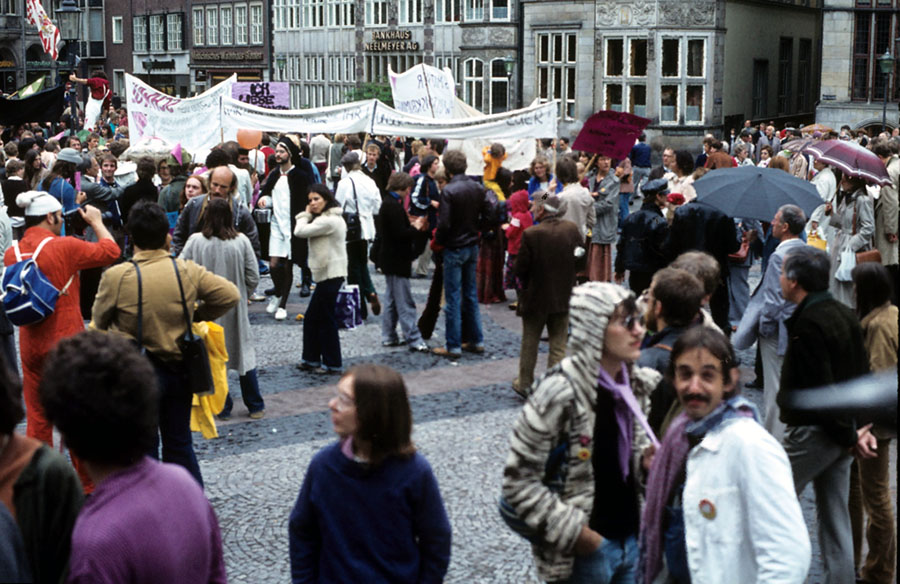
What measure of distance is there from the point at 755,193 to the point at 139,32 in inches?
2608

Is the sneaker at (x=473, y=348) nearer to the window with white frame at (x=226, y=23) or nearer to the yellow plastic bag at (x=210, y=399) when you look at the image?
the yellow plastic bag at (x=210, y=399)

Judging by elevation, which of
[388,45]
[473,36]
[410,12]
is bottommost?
[473,36]

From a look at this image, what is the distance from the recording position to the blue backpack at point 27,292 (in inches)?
257

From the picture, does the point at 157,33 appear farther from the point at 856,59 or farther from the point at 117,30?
the point at 856,59

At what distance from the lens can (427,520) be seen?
359 cm

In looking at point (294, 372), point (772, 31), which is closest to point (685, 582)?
point (294, 372)

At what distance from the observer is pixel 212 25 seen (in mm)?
62406

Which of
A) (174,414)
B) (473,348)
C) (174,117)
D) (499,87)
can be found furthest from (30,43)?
(174,414)

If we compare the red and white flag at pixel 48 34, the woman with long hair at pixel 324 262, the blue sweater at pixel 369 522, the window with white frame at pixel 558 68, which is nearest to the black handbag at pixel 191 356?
the blue sweater at pixel 369 522

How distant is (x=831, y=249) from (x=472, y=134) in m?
4.62

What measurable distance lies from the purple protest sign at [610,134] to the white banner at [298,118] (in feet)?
9.32

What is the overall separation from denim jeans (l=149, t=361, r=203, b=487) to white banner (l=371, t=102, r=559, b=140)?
8.09 m

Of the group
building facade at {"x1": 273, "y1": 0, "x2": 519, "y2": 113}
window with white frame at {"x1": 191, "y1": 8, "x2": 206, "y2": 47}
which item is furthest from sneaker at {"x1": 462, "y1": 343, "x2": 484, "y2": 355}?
window with white frame at {"x1": 191, "y1": 8, "x2": 206, "y2": 47}

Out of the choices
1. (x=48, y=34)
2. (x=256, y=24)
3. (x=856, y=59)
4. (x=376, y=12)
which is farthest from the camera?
(x=256, y=24)
